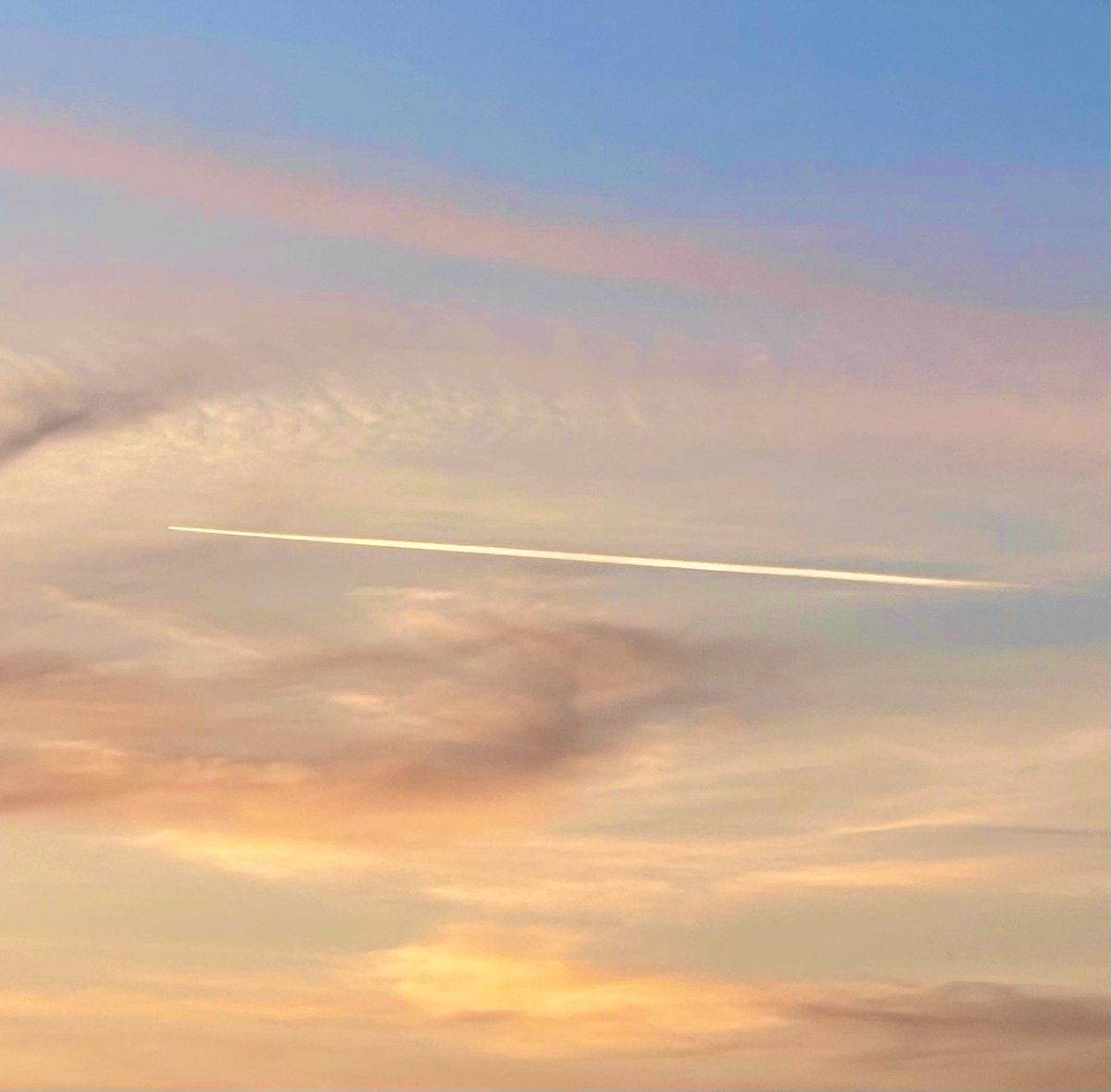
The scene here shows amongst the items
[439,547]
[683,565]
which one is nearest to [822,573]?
[683,565]

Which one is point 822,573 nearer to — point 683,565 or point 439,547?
point 683,565

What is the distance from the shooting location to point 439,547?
2130 inches

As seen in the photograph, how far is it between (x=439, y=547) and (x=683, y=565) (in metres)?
10.1

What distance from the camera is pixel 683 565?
5412cm

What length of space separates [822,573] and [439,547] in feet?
54.4

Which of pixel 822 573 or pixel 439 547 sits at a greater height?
pixel 439 547

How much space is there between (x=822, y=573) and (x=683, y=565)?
9708mm

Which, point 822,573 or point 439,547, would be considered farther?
point 439,547

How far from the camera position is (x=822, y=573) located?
45.2 metres

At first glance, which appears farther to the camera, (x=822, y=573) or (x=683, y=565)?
(x=683, y=565)
